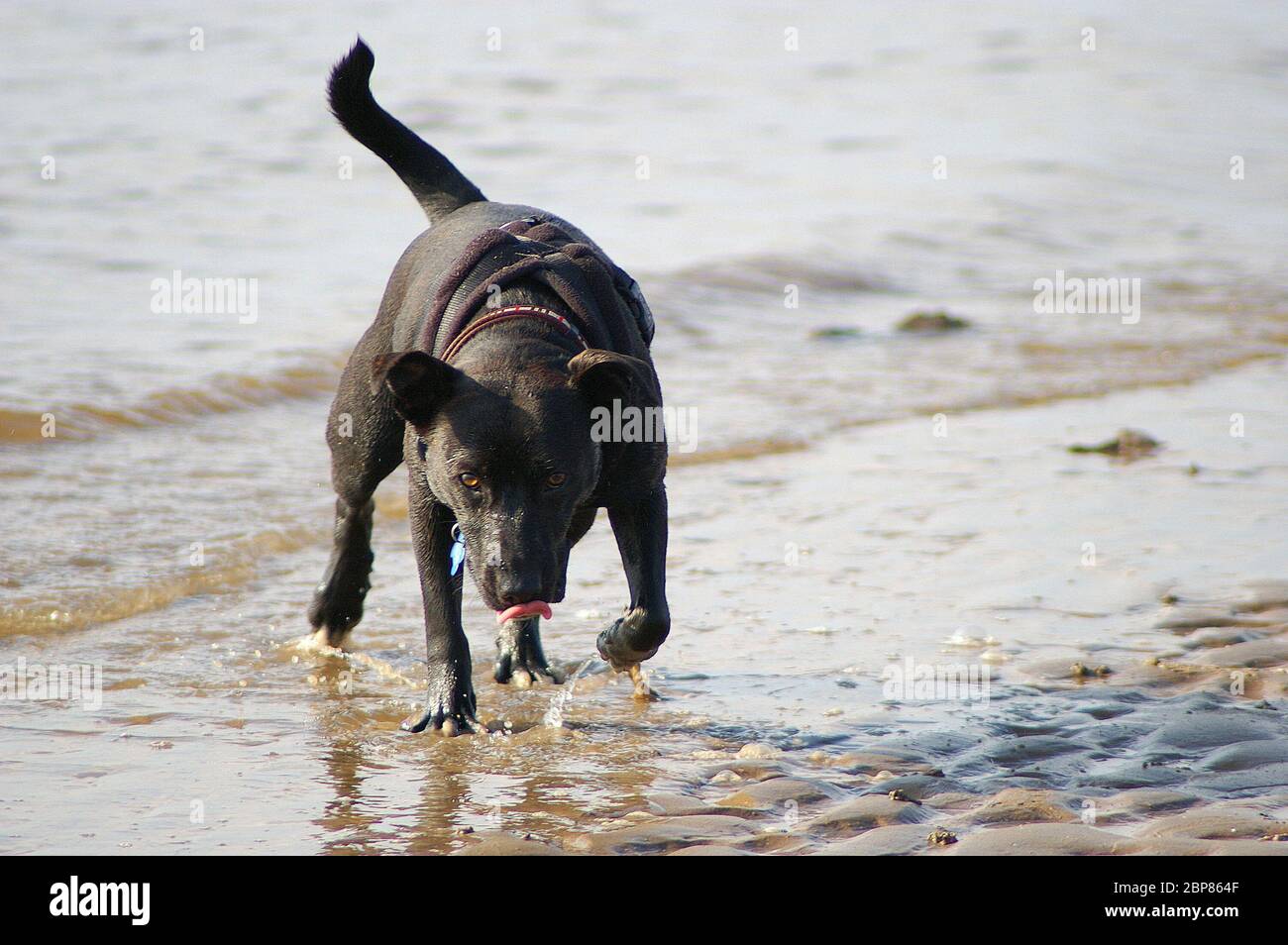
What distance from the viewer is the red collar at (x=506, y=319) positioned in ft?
14.7

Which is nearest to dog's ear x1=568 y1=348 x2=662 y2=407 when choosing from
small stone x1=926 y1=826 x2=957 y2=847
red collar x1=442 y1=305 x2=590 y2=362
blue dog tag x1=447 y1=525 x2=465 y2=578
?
red collar x1=442 y1=305 x2=590 y2=362

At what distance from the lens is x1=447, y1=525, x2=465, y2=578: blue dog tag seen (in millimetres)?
4672

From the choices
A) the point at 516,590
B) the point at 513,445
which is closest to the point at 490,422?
the point at 513,445

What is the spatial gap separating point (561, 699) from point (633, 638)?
57 cm

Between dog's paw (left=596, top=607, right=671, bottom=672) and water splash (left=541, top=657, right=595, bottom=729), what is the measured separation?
284 millimetres

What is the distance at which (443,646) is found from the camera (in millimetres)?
4859

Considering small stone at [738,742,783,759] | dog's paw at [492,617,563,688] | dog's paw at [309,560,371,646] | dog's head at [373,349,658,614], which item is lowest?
small stone at [738,742,783,759]

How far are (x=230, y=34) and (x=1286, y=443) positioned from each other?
1831cm

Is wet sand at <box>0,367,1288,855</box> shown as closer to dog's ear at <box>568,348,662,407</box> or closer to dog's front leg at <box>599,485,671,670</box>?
dog's front leg at <box>599,485,671,670</box>

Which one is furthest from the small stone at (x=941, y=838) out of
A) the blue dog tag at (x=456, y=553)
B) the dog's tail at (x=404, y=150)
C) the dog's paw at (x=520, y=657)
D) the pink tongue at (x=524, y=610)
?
the dog's tail at (x=404, y=150)

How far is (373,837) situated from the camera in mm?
4031

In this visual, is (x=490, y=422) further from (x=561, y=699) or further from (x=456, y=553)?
(x=561, y=699)

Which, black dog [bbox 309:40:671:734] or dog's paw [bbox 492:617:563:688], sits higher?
black dog [bbox 309:40:671:734]
